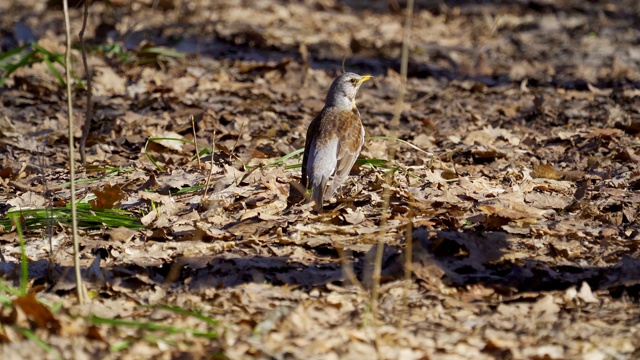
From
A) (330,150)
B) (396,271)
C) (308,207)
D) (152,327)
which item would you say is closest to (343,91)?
(330,150)

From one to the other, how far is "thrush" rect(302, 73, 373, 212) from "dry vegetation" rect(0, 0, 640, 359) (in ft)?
0.59

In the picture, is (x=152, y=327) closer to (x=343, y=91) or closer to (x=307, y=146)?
(x=307, y=146)

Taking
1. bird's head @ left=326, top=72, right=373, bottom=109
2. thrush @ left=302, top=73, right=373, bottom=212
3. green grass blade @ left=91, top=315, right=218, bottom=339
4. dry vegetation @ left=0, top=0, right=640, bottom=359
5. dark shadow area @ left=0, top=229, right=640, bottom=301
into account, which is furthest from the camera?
bird's head @ left=326, top=72, right=373, bottom=109

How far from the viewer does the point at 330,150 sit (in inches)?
261

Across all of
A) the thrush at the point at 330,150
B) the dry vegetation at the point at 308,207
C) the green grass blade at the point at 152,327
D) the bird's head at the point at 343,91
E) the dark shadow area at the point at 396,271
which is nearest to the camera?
the green grass blade at the point at 152,327

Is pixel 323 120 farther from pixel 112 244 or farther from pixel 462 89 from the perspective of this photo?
pixel 462 89

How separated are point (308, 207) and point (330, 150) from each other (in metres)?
0.71

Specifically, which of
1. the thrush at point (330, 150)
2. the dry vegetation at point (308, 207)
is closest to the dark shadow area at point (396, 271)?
the dry vegetation at point (308, 207)

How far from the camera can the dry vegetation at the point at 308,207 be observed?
4.28m

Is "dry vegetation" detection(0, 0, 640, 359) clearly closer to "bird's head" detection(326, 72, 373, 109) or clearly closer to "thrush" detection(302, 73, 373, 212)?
"thrush" detection(302, 73, 373, 212)

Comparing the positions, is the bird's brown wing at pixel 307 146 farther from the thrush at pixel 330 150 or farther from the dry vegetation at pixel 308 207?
the dry vegetation at pixel 308 207

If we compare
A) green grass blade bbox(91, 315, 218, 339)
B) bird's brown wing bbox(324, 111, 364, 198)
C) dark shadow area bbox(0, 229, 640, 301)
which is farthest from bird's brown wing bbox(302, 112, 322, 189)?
green grass blade bbox(91, 315, 218, 339)

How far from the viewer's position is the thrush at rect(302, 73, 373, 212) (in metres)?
6.42

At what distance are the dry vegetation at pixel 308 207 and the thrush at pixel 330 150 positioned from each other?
0.18 metres
